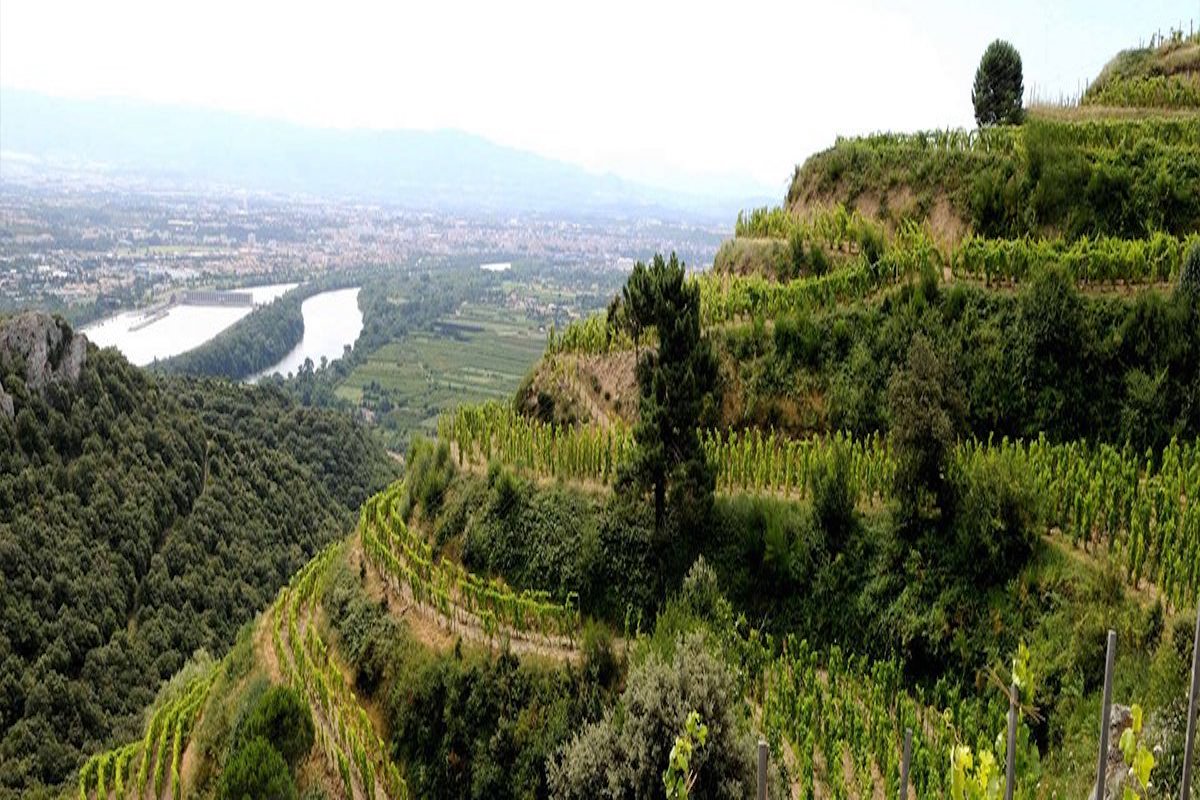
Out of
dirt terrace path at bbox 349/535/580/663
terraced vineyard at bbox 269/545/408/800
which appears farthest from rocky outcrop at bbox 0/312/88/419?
dirt terrace path at bbox 349/535/580/663

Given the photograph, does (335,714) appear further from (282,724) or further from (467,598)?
(467,598)

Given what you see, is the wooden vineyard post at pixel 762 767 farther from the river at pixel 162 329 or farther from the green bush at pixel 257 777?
the river at pixel 162 329

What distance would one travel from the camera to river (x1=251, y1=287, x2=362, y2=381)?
10235 cm

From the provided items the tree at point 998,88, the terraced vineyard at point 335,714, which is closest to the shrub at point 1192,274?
the tree at point 998,88

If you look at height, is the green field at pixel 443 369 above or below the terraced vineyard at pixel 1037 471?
below

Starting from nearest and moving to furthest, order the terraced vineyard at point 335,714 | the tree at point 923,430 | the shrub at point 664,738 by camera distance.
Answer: the shrub at point 664,738, the tree at point 923,430, the terraced vineyard at point 335,714

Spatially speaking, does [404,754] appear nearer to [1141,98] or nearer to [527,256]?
[1141,98]

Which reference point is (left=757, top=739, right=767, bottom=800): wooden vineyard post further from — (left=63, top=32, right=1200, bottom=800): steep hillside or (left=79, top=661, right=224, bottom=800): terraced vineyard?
(left=79, top=661, right=224, bottom=800): terraced vineyard

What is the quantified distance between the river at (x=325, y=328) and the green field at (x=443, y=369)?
25.1ft

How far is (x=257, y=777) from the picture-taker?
1566 centimetres

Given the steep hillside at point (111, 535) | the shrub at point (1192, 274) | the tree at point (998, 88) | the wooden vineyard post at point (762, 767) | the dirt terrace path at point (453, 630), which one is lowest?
the steep hillside at point (111, 535)

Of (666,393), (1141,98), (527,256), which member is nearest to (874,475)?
(666,393)

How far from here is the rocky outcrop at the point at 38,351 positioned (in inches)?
1598

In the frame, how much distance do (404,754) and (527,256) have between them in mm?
176196
